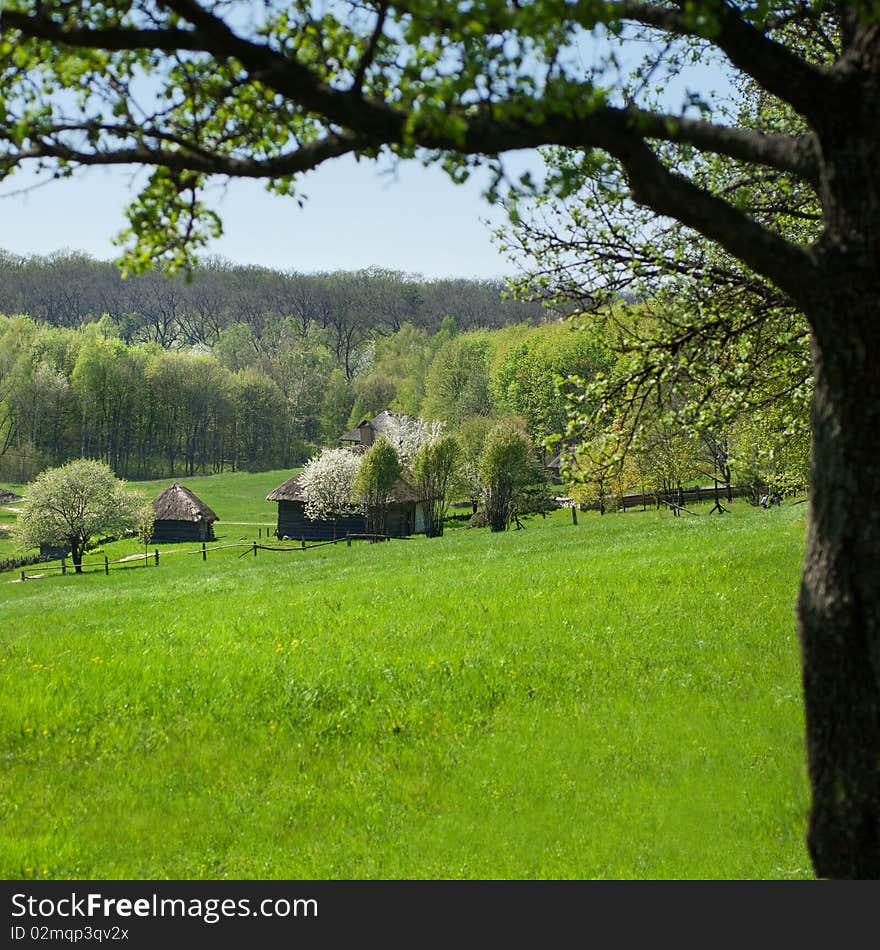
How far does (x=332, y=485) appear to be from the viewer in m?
56.0

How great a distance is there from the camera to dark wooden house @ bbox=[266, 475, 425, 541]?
5606cm

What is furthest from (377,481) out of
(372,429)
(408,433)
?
(372,429)

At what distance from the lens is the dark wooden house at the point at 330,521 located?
56.1m

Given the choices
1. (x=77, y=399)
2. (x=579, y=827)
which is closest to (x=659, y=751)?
(x=579, y=827)

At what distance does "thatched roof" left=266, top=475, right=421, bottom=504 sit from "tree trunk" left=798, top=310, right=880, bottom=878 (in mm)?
49567

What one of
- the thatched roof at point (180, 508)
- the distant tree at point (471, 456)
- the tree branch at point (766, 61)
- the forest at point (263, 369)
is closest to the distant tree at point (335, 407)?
the forest at point (263, 369)

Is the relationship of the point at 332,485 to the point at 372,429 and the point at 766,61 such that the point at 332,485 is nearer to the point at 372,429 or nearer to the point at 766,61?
the point at 372,429

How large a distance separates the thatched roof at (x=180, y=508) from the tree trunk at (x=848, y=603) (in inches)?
2255

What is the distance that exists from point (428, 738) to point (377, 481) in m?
43.2

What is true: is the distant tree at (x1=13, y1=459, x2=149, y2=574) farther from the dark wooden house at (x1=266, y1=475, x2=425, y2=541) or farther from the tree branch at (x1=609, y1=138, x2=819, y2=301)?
the tree branch at (x1=609, y1=138, x2=819, y2=301)

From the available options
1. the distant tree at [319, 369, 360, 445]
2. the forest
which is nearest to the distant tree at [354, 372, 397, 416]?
the forest

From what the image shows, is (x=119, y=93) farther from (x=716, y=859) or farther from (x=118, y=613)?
(x=118, y=613)

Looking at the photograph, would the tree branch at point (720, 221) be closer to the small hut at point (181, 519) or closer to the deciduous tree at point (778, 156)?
the deciduous tree at point (778, 156)

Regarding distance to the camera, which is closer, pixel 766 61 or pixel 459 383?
pixel 766 61
